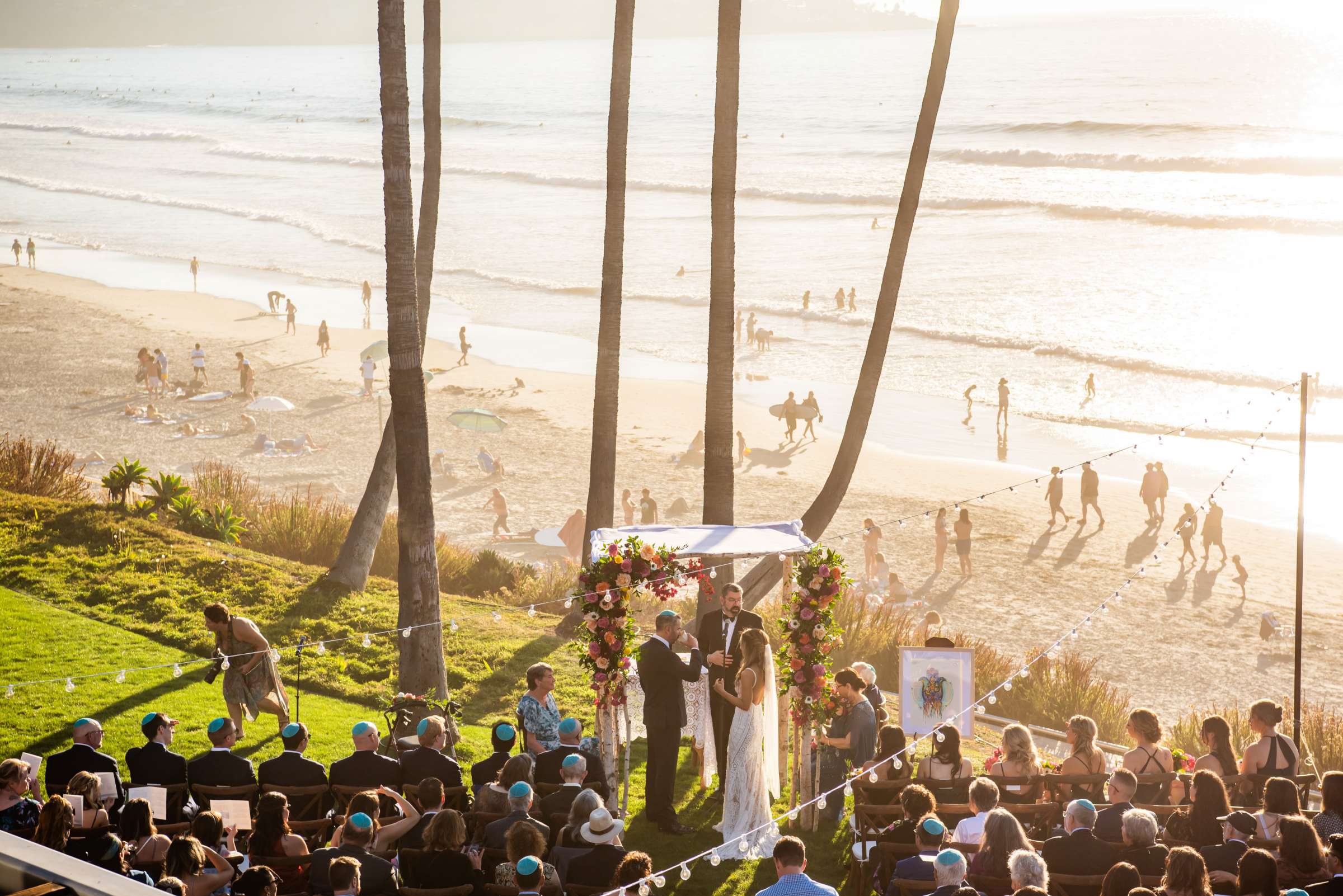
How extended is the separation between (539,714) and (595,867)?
10.0 feet

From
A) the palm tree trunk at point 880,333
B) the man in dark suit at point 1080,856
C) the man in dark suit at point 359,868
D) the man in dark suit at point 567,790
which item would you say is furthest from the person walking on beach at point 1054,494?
the man in dark suit at point 359,868

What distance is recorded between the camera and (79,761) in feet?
31.3

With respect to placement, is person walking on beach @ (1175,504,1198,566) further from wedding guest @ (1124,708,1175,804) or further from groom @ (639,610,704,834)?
groom @ (639,610,704,834)

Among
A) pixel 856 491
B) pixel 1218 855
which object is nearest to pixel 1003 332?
pixel 856 491

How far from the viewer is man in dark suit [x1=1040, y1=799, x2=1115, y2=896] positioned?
28.1 feet

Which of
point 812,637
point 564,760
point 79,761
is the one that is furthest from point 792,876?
point 79,761

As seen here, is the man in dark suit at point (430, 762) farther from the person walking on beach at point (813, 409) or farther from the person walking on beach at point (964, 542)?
the person walking on beach at point (813, 409)

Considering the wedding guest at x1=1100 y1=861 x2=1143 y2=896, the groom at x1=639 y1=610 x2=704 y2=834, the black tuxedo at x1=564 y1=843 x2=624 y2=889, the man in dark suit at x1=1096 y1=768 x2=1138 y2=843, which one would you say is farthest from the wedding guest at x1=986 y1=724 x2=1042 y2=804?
the black tuxedo at x1=564 y1=843 x2=624 y2=889

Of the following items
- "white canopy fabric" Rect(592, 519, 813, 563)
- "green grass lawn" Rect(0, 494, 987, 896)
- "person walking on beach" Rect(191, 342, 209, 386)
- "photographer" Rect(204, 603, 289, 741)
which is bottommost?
"green grass lawn" Rect(0, 494, 987, 896)

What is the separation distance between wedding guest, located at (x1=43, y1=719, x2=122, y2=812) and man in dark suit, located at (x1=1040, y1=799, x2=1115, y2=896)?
6.69 m

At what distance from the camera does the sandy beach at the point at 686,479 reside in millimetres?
22094

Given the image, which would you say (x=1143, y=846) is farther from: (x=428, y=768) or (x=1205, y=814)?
(x=428, y=768)

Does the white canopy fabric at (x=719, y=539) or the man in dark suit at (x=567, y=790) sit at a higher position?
the white canopy fabric at (x=719, y=539)

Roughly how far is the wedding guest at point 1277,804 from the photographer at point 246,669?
353 inches
